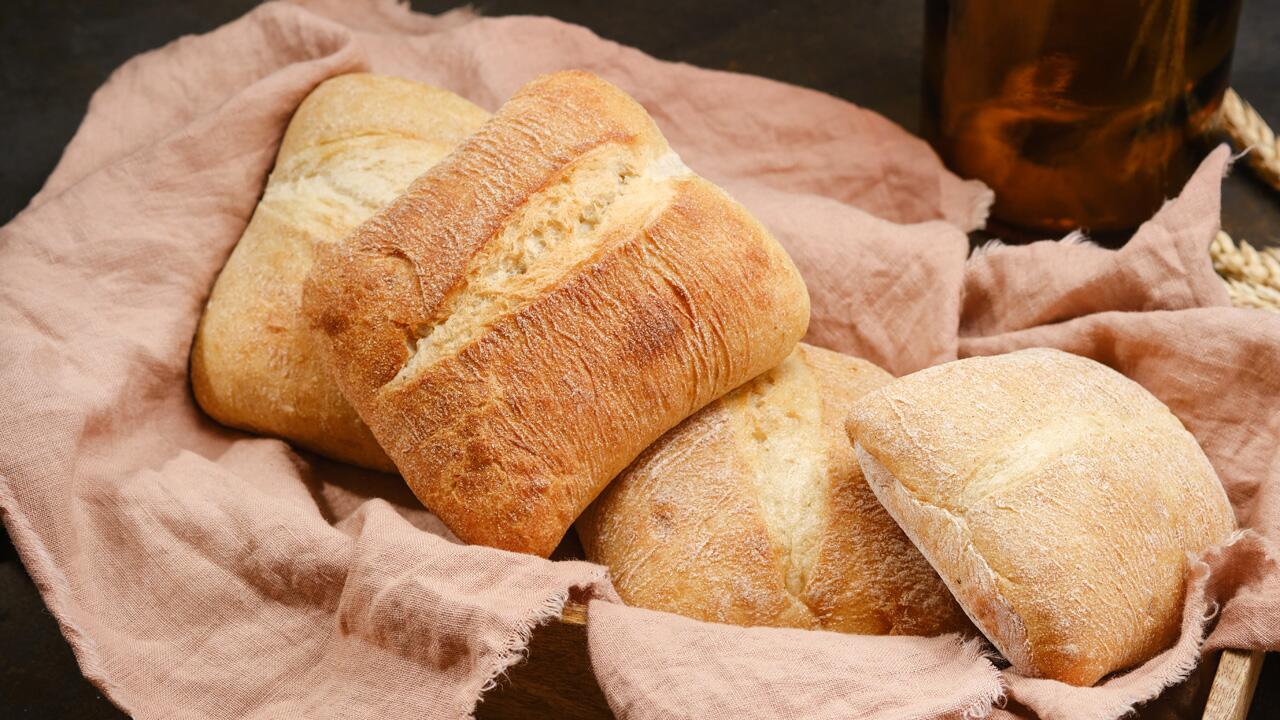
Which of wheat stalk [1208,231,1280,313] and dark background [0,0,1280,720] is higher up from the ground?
dark background [0,0,1280,720]

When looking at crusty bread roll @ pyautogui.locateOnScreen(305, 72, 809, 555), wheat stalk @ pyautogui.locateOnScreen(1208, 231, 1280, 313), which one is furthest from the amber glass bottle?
crusty bread roll @ pyautogui.locateOnScreen(305, 72, 809, 555)

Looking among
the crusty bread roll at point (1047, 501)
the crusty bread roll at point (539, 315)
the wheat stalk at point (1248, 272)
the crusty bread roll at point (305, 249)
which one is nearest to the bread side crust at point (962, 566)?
the crusty bread roll at point (1047, 501)

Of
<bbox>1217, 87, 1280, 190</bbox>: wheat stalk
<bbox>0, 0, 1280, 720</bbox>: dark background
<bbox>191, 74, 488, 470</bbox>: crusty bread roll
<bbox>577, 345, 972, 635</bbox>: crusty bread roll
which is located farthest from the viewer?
<bbox>0, 0, 1280, 720</bbox>: dark background

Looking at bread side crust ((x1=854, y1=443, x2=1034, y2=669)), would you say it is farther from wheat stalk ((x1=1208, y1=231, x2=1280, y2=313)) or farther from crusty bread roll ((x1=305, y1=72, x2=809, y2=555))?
wheat stalk ((x1=1208, y1=231, x2=1280, y2=313))

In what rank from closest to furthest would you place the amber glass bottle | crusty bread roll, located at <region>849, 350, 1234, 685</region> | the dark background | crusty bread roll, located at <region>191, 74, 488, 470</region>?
crusty bread roll, located at <region>849, 350, 1234, 685</region>
crusty bread roll, located at <region>191, 74, 488, 470</region>
the amber glass bottle
the dark background

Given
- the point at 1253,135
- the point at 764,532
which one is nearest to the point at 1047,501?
the point at 764,532

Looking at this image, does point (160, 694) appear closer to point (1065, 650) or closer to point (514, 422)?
point (514, 422)

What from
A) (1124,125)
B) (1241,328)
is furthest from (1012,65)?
(1241,328)

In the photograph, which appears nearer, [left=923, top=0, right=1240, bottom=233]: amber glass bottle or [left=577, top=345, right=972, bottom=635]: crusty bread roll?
[left=577, top=345, right=972, bottom=635]: crusty bread roll
